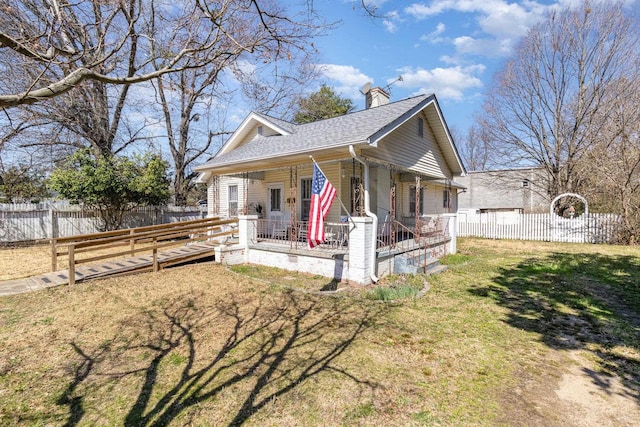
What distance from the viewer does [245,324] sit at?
502 centimetres

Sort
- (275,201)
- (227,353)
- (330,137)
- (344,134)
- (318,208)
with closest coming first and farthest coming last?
(227,353) → (318,208) → (344,134) → (330,137) → (275,201)

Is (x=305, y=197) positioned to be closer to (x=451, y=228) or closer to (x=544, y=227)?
(x=451, y=228)

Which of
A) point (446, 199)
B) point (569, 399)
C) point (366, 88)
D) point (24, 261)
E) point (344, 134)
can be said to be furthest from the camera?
point (446, 199)

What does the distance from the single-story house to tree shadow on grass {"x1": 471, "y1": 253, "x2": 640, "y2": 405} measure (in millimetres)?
2530

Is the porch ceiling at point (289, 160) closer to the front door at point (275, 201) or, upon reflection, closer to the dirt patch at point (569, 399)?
the front door at point (275, 201)

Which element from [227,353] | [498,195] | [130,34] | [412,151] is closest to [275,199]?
[412,151]

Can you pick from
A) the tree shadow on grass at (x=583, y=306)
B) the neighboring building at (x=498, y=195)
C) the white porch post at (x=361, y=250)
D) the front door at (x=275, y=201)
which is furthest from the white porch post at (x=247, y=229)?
the neighboring building at (x=498, y=195)

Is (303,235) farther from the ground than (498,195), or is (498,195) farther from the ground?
(498,195)

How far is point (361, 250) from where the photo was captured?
732cm

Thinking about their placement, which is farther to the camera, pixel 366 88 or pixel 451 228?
pixel 366 88

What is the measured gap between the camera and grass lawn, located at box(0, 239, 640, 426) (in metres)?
2.96

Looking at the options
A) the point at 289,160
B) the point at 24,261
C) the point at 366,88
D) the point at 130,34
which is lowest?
the point at 24,261

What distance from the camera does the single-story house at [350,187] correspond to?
8.18m

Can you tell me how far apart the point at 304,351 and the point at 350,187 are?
24.2 ft
